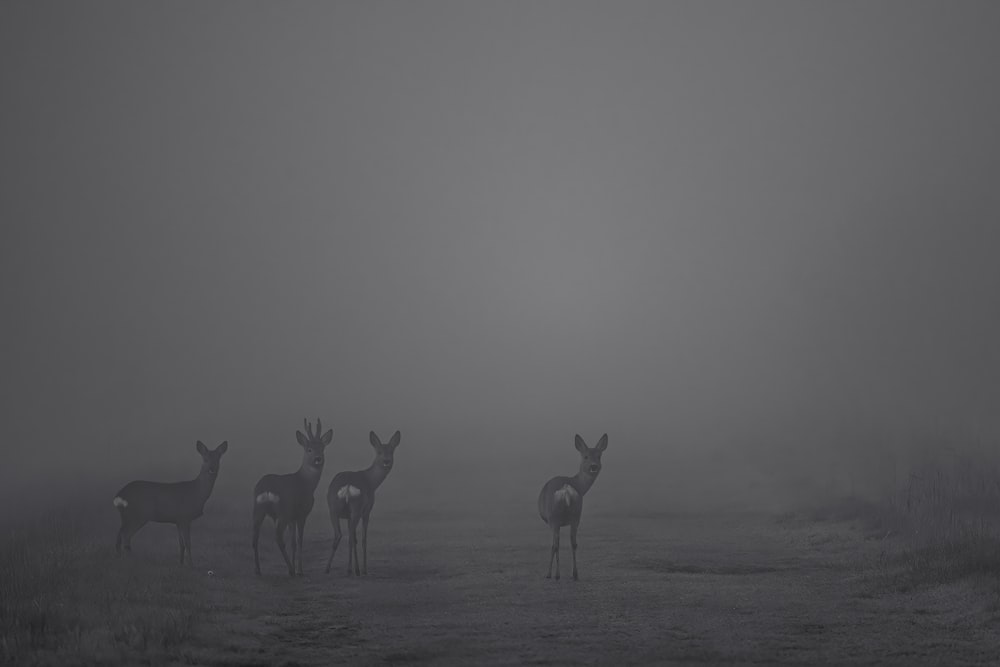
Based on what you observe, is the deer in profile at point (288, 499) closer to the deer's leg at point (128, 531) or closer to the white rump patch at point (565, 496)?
the deer's leg at point (128, 531)

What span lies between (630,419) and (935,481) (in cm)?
6143

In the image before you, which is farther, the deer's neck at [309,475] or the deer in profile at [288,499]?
the deer's neck at [309,475]

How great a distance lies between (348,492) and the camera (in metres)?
24.8

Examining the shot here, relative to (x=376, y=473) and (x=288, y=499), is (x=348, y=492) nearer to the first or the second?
(x=288, y=499)

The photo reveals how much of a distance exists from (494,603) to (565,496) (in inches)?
169

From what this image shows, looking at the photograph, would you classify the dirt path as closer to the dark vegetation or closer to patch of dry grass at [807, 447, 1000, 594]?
the dark vegetation

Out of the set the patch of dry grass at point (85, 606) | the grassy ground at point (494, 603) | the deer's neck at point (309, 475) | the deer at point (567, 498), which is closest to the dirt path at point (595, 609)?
the grassy ground at point (494, 603)

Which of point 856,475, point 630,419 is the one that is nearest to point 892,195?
point 856,475

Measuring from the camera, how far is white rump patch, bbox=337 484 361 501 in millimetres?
24750

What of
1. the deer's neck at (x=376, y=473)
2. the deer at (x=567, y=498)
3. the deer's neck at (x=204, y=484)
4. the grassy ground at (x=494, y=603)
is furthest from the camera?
the deer's neck at (x=376, y=473)

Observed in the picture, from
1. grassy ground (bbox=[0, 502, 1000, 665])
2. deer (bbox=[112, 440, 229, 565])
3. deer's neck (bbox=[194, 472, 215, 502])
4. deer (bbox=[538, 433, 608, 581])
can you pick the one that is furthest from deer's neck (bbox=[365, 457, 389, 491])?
deer (bbox=[538, 433, 608, 581])

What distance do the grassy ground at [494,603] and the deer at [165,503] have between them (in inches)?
→ 32.9

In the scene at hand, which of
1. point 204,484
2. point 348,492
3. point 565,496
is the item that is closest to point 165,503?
point 204,484

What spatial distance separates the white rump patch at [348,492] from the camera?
24.8 metres
